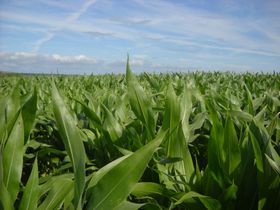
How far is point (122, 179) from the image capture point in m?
0.85

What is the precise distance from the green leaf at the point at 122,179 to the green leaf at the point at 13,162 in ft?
0.89

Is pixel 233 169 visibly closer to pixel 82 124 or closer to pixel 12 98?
pixel 12 98

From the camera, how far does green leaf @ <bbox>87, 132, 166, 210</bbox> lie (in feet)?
2.78

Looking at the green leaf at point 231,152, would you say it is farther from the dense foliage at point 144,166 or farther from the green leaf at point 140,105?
the green leaf at point 140,105

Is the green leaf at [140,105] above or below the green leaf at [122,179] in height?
above

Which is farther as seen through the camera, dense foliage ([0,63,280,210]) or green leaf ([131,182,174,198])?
green leaf ([131,182,174,198])

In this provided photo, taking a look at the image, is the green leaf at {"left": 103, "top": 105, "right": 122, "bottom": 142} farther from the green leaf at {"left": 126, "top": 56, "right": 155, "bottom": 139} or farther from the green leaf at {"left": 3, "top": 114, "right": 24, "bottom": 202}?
the green leaf at {"left": 3, "top": 114, "right": 24, "bottom": 202}

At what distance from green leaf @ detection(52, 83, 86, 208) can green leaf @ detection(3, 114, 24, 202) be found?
13 centimetres

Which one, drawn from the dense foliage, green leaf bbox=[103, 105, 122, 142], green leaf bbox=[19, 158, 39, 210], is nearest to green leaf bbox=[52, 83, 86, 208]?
the dense foliage

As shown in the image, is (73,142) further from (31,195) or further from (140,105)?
(140,105)

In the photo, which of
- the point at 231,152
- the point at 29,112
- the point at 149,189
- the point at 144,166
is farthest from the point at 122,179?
the point at 29,112

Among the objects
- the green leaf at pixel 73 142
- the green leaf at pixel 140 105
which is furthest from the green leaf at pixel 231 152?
the green leaf at pixel 73 142

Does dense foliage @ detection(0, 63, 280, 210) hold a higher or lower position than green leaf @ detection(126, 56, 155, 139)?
lower

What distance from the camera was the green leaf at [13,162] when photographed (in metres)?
0.98
